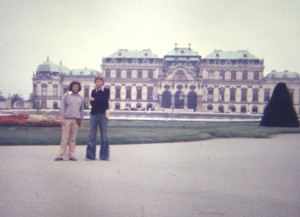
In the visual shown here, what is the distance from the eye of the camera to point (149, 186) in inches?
195

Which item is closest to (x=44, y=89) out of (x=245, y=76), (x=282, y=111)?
(x=245, y=76)

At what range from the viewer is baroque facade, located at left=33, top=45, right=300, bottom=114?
5841cm

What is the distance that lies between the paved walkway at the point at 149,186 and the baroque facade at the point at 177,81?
49.6 m

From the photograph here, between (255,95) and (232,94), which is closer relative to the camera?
(255,95)

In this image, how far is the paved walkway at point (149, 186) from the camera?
A: 3.88m

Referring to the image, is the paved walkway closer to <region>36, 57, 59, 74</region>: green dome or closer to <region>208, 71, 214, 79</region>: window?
<region>208, 71, 214, 79</region>: window

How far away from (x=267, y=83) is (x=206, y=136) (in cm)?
5279

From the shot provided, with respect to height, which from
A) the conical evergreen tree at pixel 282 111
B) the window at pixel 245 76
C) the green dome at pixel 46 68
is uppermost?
the green dome at pixel 46 68

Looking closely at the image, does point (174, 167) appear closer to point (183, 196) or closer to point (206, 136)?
point (183, 196)

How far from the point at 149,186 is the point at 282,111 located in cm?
1660

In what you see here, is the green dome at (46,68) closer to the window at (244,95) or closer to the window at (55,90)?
the window at (55,90)

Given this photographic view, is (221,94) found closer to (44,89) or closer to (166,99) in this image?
(166,99)

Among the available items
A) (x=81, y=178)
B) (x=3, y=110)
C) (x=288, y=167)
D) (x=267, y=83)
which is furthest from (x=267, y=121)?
(x=267, y=83)

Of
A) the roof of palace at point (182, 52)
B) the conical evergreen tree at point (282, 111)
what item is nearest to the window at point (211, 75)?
the roof of palace at point (182, 52)
